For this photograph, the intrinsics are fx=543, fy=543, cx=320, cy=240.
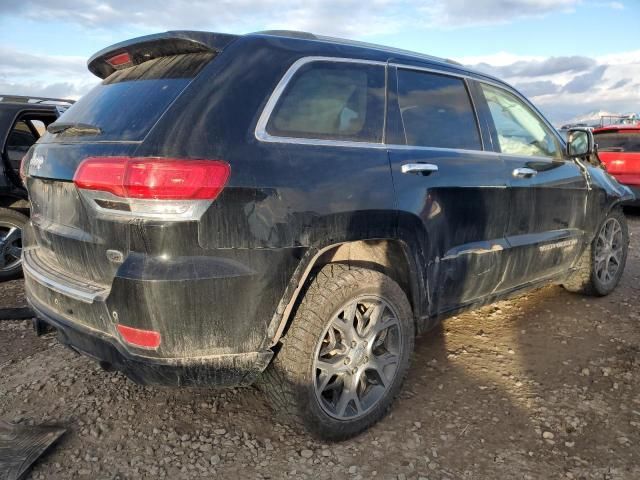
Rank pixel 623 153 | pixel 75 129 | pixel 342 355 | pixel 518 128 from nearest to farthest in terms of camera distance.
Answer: pixel 75 129 → pixel 342 355 → pixel 518 128 → pixel 623 153

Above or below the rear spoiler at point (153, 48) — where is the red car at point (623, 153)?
below

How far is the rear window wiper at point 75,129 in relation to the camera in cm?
242

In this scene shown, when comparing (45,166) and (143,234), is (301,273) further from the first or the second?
(45,166)

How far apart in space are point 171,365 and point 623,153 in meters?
8.75

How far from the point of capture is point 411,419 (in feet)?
9.46

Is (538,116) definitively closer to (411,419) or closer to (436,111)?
(436,111)

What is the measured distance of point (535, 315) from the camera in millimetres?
4402

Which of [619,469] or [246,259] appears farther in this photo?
[619,469]

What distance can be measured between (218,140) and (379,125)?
3.07 feet

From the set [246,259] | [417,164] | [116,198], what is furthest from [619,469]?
[116,198]

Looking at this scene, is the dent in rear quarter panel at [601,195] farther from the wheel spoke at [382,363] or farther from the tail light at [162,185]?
the tail light at [162,185]

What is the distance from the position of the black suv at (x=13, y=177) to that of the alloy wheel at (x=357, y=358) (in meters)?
3.90

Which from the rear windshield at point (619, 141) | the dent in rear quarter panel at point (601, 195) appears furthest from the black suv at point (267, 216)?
the rear windshield at point (619, 141)

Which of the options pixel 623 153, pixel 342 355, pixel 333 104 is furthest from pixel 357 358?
pixel 623 153
